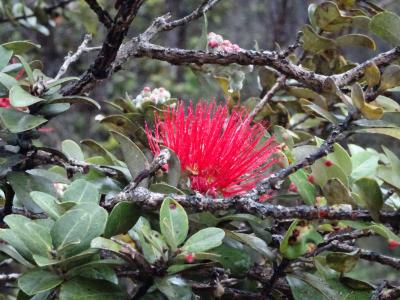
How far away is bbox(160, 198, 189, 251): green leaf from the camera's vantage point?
1.96 ft

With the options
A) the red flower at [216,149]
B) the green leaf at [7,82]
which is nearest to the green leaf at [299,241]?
the red flower at [216,149]

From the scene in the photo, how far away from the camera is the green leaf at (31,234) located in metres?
0.60

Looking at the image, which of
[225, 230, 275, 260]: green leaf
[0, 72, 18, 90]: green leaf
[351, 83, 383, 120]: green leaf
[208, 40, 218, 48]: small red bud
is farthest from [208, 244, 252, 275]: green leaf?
[208, 40, 218, 48]: small red bud

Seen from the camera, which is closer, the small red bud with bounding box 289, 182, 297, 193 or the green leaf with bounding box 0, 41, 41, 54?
the green leaf with bounding box 0, 41, 41, 54

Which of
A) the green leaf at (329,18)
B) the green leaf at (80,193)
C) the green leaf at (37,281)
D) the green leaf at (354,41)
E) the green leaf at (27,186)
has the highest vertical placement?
the green leaf at (329,18)

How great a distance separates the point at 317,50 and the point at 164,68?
3.16 meters

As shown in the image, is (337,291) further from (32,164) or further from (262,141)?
(32,164)

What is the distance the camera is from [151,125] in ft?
3.45

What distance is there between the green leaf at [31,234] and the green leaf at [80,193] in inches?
2.7

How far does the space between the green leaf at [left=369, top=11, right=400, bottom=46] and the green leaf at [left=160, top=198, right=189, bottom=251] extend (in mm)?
390

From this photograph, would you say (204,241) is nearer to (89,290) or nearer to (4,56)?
(89,290)

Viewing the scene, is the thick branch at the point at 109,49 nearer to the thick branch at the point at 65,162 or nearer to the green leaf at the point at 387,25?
Answer: the thick branch at the point at 65,162

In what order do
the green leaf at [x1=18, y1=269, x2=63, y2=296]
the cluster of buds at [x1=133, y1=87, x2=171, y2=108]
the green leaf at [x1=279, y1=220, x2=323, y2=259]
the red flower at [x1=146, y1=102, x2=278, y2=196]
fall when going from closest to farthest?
the green leaf at [x1=18, y1=269, x2=63, y2=296]
the green leaf at [x1=279, y1=220, x2=323, y2=259]
the red flower at [x1=146, y1=102, x2=278, y2=196]
the cluster of buds at [x1=133, y1=87, x2=171, y2=108]

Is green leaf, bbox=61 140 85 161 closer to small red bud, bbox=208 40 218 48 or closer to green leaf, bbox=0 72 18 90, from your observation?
green leaf, bbox=0 72 18 90
